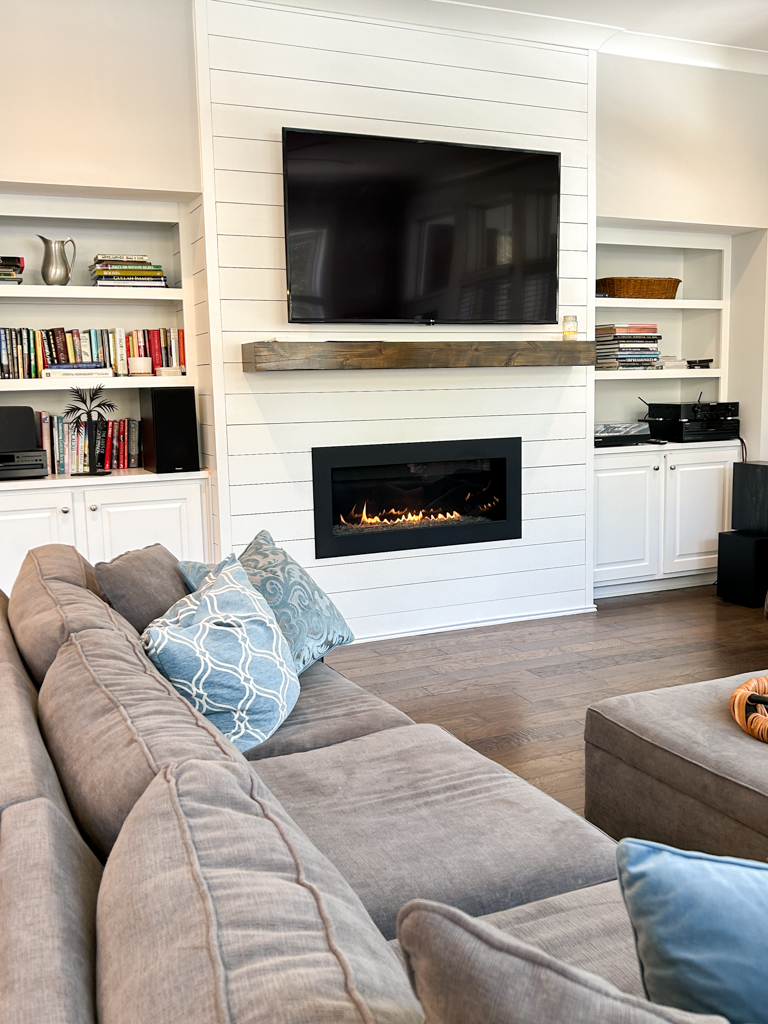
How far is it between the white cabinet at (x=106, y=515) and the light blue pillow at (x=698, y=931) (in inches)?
133

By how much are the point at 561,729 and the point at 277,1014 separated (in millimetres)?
2598

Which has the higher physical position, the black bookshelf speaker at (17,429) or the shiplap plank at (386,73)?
the shiplap plank at (386,73)

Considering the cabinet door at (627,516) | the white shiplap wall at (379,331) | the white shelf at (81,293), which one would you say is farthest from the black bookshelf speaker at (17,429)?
the cabinet door at (627,516)

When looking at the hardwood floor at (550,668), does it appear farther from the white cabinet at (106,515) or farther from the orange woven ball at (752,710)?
the white cabinet at (106,515)

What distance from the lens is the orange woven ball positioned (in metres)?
1.87

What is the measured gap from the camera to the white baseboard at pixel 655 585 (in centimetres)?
496

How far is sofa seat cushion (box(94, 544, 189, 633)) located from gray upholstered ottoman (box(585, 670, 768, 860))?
3.65 ft

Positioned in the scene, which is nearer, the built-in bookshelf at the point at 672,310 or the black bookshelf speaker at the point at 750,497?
the black bookshelf speaker at the point at 750,497

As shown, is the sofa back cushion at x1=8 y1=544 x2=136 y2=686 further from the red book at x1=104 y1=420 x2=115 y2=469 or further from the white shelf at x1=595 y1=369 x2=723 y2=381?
the white shelf at x1=595 y1=369 x2=723 y2=381

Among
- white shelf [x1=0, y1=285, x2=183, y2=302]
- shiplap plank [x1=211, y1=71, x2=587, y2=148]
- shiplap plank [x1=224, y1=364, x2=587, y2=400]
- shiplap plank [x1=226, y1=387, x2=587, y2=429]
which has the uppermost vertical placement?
shiplap plank [x1=211, y1=71, x2=587, y2=148]

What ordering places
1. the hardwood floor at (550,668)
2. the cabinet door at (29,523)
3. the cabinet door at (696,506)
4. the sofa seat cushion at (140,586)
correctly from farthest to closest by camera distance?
the cabinet door at (696,506) → the cabinet door at (29,523) → the hardwood floor at (550,668) → the sofa seat cushion at (140,586)

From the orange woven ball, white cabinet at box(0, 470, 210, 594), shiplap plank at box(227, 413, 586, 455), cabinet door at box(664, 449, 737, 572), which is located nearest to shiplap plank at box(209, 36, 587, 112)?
shiplap plank at box(227, 413, 586, 455)

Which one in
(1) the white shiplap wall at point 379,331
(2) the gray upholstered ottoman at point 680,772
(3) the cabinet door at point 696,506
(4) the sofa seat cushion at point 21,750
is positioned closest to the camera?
(4) the sofa seat cushion at point 21,750

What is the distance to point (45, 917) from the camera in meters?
0.75
